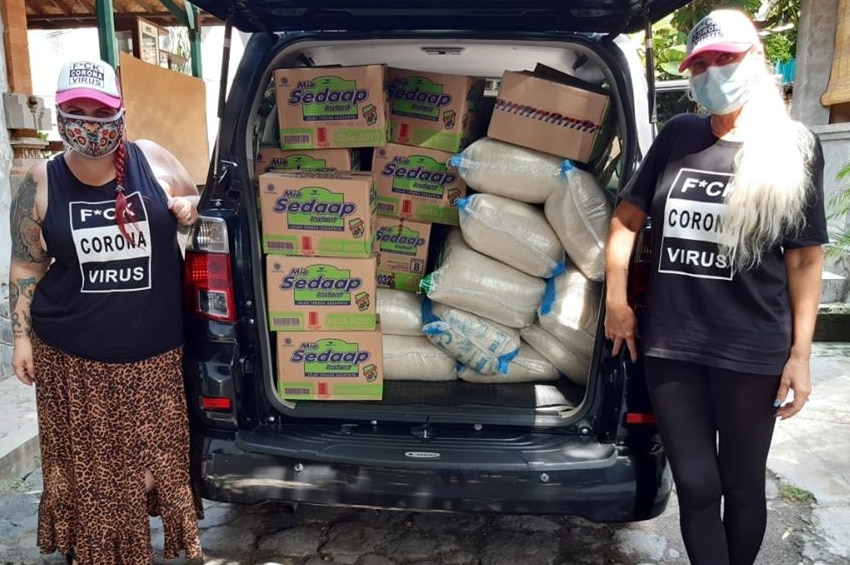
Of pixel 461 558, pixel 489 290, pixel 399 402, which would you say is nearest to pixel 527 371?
pixel 489 290


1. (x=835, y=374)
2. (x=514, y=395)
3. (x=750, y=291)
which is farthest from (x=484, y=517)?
(x=835, y=374)

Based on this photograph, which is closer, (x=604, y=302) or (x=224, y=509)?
(x=604, y=302)

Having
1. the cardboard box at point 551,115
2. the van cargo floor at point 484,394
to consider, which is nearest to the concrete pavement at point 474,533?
the van cargo floor at point 484,394

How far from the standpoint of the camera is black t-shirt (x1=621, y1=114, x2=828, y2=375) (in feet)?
6.35

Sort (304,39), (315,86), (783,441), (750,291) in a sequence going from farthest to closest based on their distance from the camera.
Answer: (783,441), (315,86), (304,39), (750,291)

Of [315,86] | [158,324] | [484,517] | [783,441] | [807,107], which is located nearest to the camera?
[158,324]

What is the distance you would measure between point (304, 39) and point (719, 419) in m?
1.91

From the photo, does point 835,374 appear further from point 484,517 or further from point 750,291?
point 750,291

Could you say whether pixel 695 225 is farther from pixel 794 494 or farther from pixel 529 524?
pixel 794 494

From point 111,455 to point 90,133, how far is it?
40.5 inches

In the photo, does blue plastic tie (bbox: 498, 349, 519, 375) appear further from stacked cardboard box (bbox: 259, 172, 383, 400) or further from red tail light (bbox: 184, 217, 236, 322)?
red tail light (bbox: 184, 217, 236, 322)

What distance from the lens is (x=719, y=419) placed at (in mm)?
2057

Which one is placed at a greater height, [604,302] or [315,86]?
[315,86]

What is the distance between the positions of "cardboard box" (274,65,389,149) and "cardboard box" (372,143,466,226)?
18 cm
